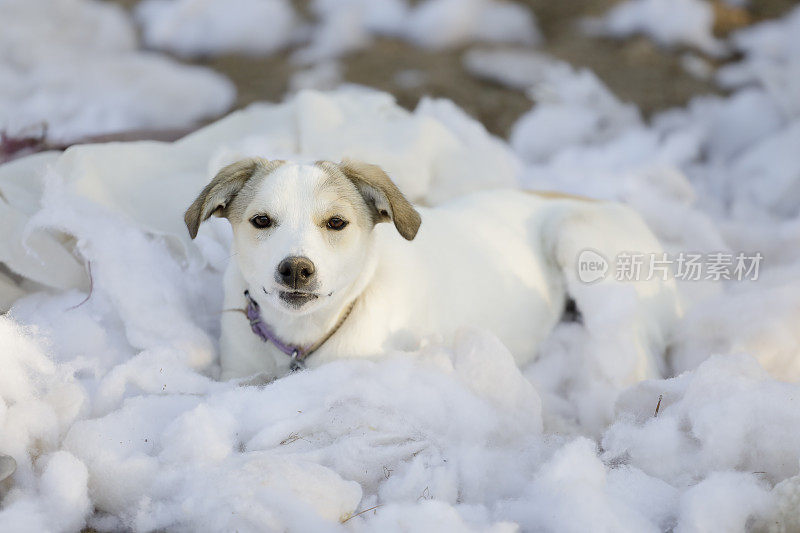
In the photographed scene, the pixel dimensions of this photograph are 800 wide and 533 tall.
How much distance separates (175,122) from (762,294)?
3.51 m

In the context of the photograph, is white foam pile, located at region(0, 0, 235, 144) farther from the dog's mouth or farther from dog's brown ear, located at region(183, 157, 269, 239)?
the dog's mouth

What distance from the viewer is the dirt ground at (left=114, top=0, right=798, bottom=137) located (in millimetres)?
5469

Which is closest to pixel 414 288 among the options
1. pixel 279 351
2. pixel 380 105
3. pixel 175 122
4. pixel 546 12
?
pixel 279 351

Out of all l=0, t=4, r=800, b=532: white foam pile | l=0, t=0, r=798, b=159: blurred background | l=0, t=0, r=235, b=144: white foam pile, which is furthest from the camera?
l=0, t=0, r=798, b=159: blurred background

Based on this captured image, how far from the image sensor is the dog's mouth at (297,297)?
2.15 m

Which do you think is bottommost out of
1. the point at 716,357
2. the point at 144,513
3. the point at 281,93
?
the point at 281,93

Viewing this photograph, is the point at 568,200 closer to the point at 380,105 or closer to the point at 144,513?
the point at 380,105

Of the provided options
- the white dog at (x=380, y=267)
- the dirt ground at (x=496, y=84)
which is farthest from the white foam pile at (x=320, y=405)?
the dirt ground at (x=496, y=84)

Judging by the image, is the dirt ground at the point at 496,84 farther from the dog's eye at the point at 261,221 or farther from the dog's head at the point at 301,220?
the dog's eye at the point at 261,221

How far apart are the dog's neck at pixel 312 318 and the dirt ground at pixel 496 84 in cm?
300

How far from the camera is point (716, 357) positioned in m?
2.17

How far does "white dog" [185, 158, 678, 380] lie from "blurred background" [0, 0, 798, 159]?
227 cm

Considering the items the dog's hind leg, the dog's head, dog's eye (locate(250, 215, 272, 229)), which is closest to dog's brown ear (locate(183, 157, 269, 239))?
the dog's head

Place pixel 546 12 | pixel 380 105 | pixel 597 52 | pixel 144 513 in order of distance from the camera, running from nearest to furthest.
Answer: pixel 144 513, pixel 380 105, pixel 597 52, pixel 546 12
